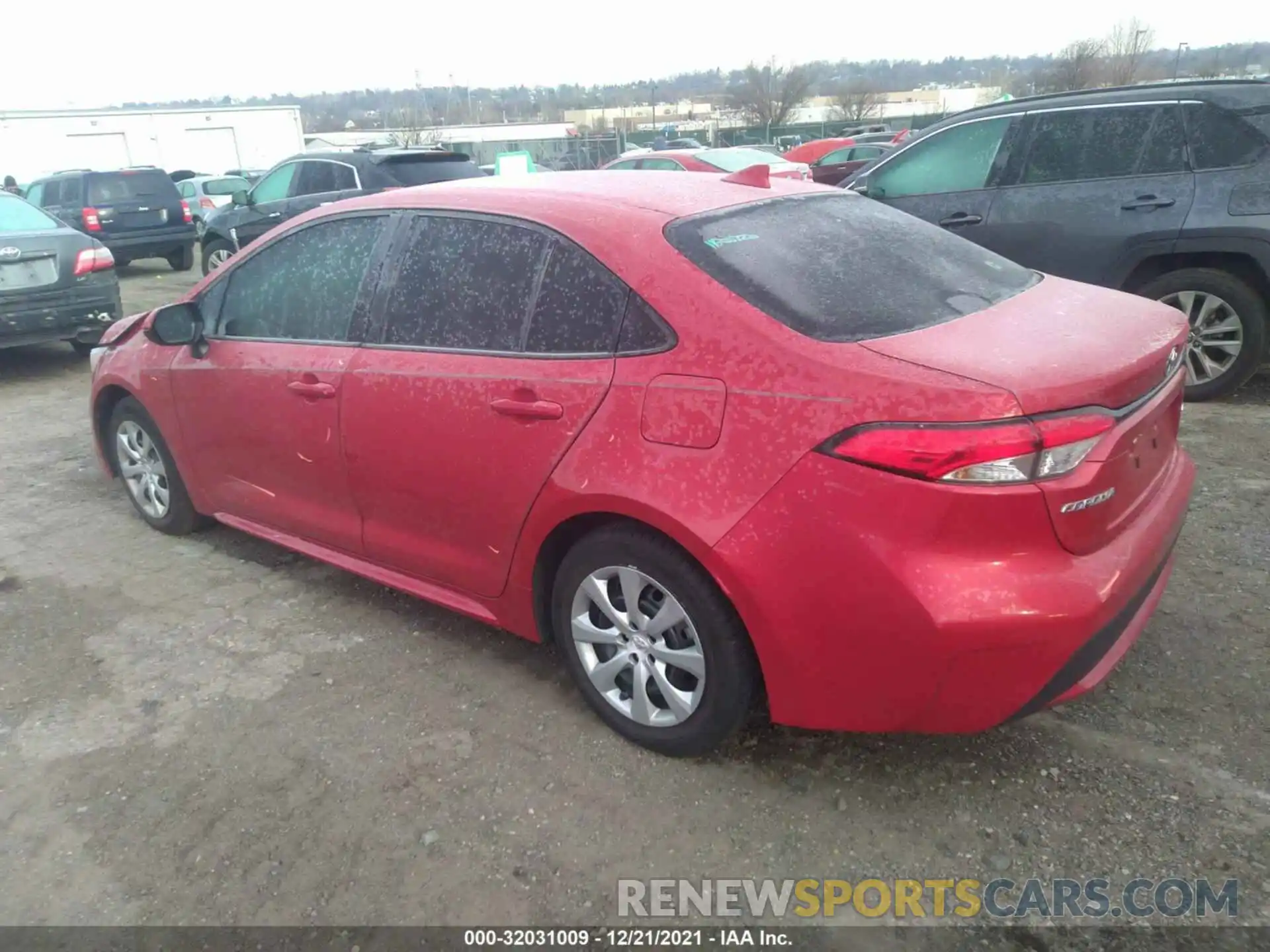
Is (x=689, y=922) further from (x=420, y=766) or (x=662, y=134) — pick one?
(x=662, y=134)

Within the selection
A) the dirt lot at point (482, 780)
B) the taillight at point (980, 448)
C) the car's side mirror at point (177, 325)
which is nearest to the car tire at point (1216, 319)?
the dirt lot at point (482, 780)

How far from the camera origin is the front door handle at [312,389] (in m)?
3.34

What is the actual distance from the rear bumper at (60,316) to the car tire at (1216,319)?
7.99m

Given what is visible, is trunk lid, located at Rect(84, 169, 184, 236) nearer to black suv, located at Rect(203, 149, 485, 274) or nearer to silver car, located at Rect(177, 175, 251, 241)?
black suv, located at Rect(203, 149, 485, 274)

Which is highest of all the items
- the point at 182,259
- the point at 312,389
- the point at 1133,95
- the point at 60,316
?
the point at 1133,95

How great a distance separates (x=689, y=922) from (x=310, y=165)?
11.0 meters

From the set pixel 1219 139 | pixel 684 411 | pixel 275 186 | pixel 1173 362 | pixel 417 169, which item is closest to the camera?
A: pixel 684 411

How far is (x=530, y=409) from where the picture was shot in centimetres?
275

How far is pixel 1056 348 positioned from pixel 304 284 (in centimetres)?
266

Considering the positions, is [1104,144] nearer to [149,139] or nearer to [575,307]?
[575,307]

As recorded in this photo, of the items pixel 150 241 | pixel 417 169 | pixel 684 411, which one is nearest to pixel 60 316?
pixel 417 169

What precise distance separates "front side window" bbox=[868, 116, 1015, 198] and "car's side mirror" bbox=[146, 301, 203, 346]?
4.72 m

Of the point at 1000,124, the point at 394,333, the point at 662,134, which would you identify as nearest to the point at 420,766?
the point at 394,333

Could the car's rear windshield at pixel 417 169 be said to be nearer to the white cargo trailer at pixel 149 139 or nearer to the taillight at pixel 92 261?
the taillight at pixel 92 261
